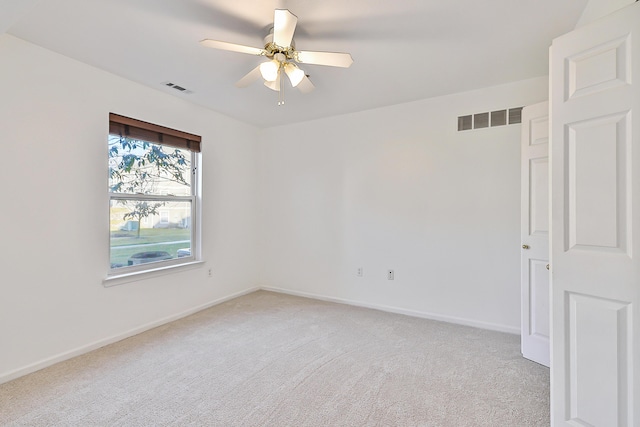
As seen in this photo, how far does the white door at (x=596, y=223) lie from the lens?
137cm

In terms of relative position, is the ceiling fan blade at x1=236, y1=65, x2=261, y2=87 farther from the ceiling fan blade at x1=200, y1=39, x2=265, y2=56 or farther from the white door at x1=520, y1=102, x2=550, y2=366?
the white door at x1=520, y1=102, x2=550, y2=366

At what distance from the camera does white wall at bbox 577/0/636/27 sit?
1621mm

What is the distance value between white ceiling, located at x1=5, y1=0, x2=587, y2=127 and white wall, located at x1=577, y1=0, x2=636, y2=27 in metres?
0.05

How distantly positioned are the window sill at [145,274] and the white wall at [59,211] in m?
0.06

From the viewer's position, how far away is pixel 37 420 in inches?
71.2

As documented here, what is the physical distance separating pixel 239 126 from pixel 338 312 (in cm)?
293

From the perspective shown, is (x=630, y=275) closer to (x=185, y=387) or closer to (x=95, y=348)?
(x=185, y=387)

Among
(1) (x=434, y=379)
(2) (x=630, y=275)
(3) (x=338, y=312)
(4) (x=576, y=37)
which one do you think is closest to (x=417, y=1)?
(4) (x=576, y=37)

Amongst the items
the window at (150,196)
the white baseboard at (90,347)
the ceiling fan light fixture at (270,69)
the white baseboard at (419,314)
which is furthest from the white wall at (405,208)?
the ceiling fan light fixture at (270,69)

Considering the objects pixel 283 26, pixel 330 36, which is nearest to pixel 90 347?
pixel 283 26

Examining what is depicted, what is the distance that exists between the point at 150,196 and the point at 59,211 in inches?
34.4

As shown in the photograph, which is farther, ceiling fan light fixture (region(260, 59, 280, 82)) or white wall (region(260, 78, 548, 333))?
white wall (region(260, 78, 548, 333))

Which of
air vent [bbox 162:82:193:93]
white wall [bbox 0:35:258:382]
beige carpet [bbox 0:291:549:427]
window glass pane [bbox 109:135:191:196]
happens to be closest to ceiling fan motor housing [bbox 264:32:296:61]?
air vent [bbox 162:82:193:93]

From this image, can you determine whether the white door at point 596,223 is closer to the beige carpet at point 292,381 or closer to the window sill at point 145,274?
the beige carpet at point 292,381
